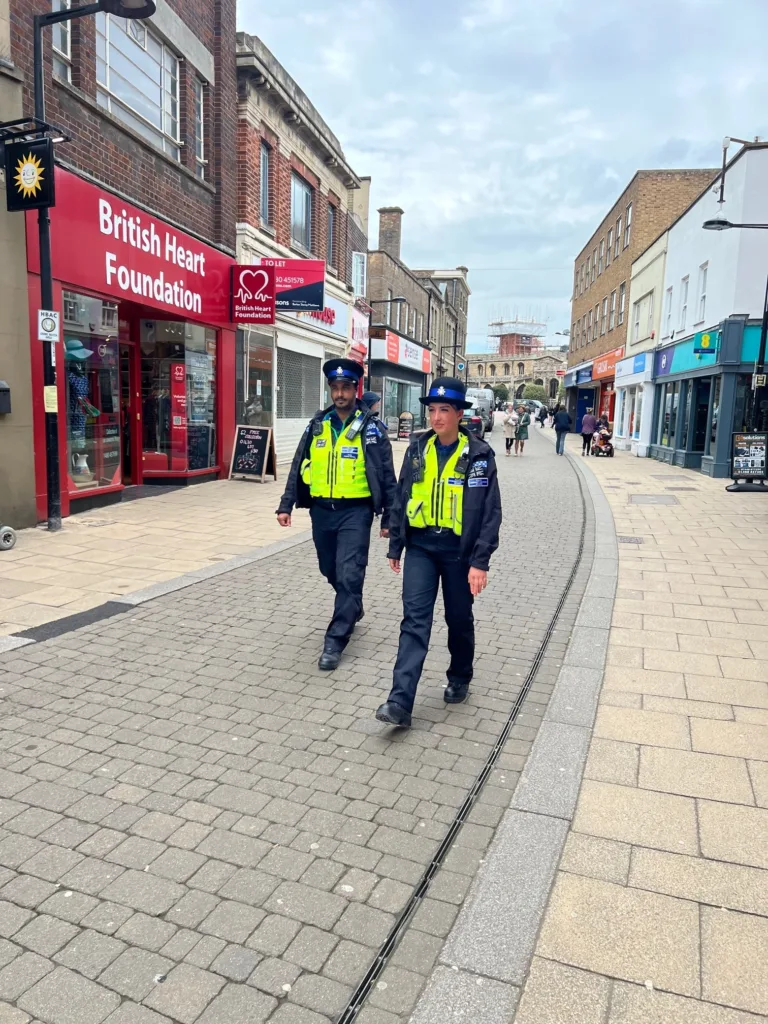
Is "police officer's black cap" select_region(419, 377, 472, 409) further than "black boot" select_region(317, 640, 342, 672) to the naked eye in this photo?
No

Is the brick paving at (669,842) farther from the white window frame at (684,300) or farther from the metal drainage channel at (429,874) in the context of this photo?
the white window frame at (684,300)

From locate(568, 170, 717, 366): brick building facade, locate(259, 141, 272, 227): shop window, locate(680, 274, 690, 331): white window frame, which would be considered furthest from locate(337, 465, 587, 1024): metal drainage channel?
locate(568, 170, 717, 366): brick building facade

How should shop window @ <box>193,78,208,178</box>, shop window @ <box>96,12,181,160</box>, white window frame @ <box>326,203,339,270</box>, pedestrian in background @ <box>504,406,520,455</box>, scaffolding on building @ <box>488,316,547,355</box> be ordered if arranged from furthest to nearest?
scaffolding on building @ <box>488,316,547,355</box> → pedestrian in background @ <box>504,406,520,455</box> → white window frame @ <box>326,203,339,270</box> → shop window @ <box>193,78,208,178</box> → shop window @ <box>96,12,181,160</box>

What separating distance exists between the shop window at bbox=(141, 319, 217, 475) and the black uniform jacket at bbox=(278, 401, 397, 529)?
844 cm

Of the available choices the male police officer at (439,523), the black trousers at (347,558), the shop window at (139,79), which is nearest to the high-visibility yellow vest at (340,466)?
the black trousers at (347,558)

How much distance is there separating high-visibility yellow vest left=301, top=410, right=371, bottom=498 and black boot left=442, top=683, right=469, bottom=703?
1.32 meters

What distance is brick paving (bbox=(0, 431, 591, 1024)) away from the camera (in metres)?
2.32

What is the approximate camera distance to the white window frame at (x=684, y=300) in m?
21.1

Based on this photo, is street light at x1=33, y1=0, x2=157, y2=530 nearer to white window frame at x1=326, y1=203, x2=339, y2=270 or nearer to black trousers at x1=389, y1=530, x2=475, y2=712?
black trousers at x1=389, y1=530, x2=475, y2=712

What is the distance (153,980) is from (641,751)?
8.27 feet

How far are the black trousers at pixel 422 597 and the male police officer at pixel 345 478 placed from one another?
0.83m

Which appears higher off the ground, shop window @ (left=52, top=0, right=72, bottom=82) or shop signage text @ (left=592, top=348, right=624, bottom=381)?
shop window @ (left=52, top=0, right=72, bottom=82)

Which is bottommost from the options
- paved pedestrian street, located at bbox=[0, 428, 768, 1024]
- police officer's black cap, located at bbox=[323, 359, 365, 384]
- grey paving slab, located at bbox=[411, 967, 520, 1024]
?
grey paving slab, located at bbox=[411, 967, 520, 1024]

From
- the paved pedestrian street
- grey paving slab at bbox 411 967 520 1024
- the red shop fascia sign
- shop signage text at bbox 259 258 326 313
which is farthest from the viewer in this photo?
shop signage text at bbox 259 258 326 313
